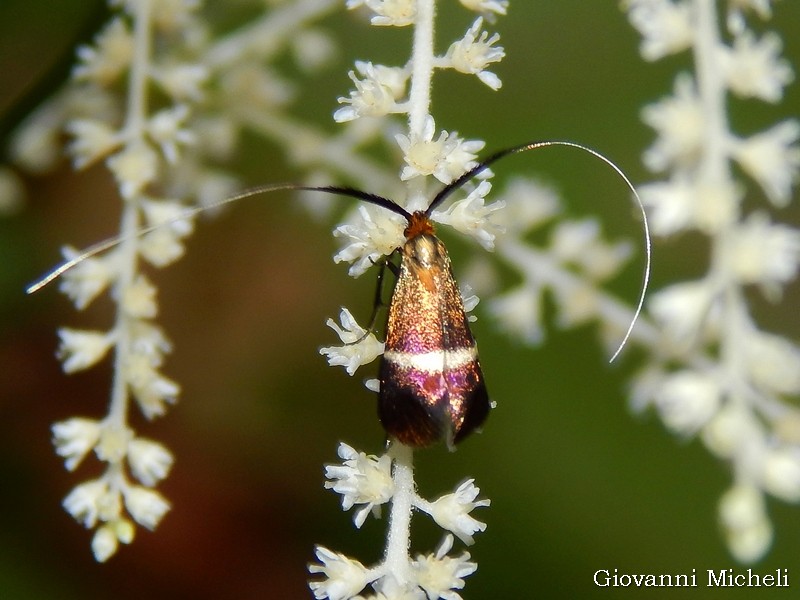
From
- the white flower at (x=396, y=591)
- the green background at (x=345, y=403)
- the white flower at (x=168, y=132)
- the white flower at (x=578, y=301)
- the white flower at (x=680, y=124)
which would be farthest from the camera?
the green background at (x=345, y=403)

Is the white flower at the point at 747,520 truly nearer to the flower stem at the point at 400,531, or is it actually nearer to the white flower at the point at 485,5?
the flower stem at the point at 400,531

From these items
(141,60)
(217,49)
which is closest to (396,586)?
(141,60)

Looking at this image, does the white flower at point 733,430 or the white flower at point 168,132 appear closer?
the white flower at point 733,430

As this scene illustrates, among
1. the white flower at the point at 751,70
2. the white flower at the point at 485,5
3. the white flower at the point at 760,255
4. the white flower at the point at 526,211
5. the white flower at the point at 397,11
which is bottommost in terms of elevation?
the white flower at the point at 760,255

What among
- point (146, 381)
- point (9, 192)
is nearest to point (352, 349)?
point (146, 381)

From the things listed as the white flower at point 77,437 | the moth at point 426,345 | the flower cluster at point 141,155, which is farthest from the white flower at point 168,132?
the white flower at point 77,437

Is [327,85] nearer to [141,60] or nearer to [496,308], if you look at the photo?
[496,308]

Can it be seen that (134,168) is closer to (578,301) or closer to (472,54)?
(472,54)
